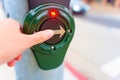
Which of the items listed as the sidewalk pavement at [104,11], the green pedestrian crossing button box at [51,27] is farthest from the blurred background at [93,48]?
the green pedestrian crossing button box at [51,27]

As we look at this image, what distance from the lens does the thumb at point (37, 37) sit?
0.30 meters

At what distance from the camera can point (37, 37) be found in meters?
0.30

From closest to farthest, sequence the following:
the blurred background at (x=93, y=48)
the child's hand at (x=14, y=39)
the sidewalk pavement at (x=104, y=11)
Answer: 1. the child's hand at (x=14, y=39)
2. the blurred background at (x=93, y=48)
3. the sidewalk pavement at (x=104, y=11)

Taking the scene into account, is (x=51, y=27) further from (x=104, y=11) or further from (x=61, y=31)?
(x=104, y=11)

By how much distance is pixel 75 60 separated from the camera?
906mm

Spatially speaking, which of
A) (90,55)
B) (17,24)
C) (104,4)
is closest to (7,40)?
(17,24)

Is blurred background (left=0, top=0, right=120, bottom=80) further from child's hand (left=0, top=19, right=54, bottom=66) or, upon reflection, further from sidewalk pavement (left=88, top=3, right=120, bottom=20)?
child's hand (left=0, top=19, right=54, bottom=66)

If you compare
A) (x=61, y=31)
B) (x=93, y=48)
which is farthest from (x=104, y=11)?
(x=61, y=31)

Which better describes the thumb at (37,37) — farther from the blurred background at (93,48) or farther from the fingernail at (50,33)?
the blurred background at (93,48)

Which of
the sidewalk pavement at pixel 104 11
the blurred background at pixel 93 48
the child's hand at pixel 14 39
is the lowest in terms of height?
the sidewalk pavement at pixel 104 11

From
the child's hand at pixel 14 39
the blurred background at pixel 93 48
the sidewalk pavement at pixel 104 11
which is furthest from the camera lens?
the sidewalk pavement at pixel 104 11

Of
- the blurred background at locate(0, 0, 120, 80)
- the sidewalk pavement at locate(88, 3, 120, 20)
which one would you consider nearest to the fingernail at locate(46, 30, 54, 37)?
the blurred background at locate(0, 0, 120, 80)

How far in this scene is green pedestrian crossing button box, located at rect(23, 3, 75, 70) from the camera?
0.30 meters

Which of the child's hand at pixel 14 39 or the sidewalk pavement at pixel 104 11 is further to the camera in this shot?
the sidewalk pavement at pixel 104 11
